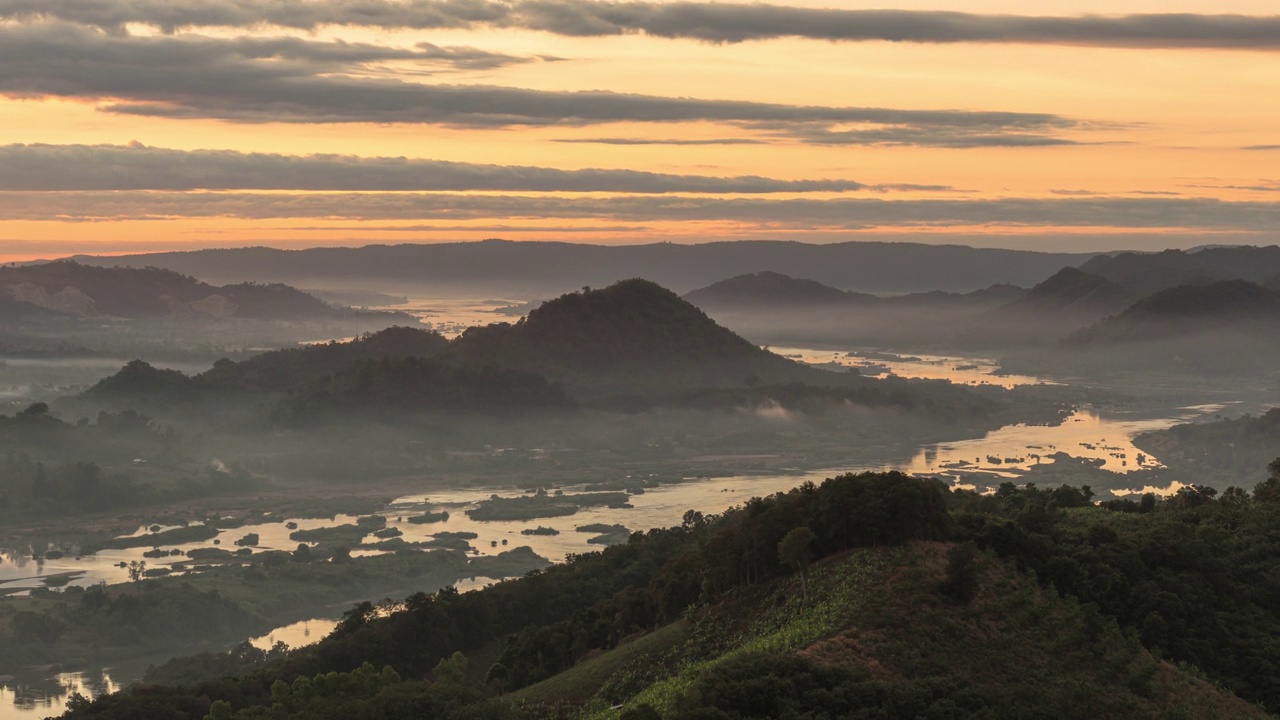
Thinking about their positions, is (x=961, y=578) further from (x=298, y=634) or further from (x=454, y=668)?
(x=298, y=634)

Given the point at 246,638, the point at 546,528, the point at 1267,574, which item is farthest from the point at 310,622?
the point at 1267,574

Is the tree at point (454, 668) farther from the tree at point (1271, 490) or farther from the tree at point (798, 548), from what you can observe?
the tree at point (1271, 490)

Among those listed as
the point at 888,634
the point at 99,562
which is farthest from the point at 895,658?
the point at 99,562

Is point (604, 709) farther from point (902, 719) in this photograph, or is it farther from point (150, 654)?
point (150, 654)

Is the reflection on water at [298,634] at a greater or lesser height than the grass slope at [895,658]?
lesser

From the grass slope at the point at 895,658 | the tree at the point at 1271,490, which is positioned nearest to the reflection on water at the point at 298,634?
the grass slope at the point at 895,658

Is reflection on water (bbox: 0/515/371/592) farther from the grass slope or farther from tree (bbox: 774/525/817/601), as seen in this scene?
tree (bbox: 774/525/817/601)
